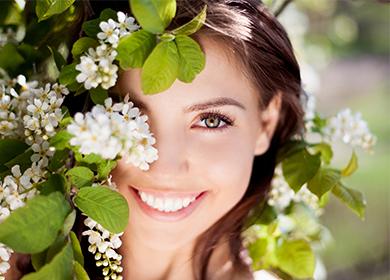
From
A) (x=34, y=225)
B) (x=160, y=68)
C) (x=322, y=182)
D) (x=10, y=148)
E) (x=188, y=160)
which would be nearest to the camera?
(x=34, y=225)

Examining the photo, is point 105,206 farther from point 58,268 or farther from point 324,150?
point 324,150

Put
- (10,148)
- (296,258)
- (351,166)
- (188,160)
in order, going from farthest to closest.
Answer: (296,258) → (351,166) → (188,160) → (10,148)

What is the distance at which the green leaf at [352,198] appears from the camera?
1.60 meters

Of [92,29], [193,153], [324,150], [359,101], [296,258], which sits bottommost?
[359,101]

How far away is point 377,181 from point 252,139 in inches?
126

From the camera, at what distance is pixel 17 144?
4.49 feet

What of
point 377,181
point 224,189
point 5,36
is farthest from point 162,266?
point 377,181

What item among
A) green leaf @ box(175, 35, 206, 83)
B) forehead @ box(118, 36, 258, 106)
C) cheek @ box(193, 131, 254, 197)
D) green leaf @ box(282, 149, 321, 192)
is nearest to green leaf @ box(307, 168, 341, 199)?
green leaf @ box(282, 149, 321, 192)

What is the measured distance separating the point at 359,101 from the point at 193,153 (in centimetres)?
358

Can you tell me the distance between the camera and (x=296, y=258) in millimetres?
1821

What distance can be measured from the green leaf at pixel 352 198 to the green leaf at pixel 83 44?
1.83 feet

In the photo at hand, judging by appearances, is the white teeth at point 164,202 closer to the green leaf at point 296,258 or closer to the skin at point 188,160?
the skin at point 188,160

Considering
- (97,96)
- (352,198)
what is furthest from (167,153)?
(352,198)

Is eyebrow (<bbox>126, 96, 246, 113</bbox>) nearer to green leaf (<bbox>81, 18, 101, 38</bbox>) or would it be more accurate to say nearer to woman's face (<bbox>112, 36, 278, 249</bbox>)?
woman's face (<bbox>112, 36, 278, 249</bbox>)
